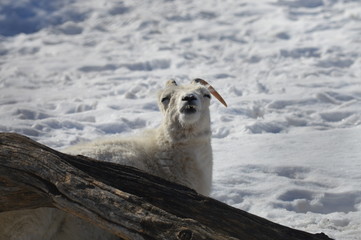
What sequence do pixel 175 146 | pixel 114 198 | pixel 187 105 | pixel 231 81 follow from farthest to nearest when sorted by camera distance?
pixel 231 81, pixel 175 146, pixel 187 105, pixel 114 198

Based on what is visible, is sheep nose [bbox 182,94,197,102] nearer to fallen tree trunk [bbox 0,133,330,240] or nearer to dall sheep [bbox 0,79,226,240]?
dall sheep [bbox 0,79,226,240]

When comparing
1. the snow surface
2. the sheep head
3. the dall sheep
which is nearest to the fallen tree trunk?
the dall sheep

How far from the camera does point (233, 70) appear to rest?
14602mm

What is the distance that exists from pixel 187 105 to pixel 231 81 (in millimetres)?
7505

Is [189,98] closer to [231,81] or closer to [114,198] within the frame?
[114,198]

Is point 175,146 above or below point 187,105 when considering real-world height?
below

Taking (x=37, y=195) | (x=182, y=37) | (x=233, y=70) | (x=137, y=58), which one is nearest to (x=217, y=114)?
(x=233, y=70)

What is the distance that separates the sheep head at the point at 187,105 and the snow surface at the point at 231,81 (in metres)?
1.45

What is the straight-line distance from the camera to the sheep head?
6.37 metres

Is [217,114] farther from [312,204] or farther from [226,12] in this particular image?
[226,12]

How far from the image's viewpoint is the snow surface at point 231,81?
823cm

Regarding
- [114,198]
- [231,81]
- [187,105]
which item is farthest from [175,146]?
[231,81]

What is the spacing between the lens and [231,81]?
13766 millimetres

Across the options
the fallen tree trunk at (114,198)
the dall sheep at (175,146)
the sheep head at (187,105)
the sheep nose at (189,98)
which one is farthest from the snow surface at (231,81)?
the fallen tree trunk at (114,198)
